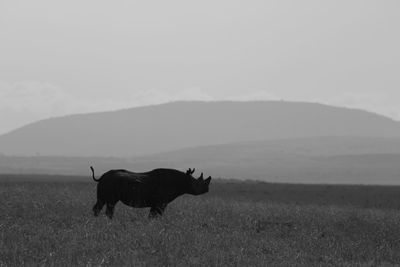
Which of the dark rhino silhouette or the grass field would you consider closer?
the grass field

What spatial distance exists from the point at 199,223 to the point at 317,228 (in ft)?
11.4

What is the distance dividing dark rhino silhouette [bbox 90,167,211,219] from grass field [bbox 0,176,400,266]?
1.37ft

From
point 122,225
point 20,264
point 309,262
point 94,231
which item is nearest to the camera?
point 20,264

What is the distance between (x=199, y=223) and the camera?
1820cm

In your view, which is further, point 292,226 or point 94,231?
point 292,226

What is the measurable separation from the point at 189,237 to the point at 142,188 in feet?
12.0

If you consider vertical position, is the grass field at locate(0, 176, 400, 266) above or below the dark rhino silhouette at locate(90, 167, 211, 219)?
below

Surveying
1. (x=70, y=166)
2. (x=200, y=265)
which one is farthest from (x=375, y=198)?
(x=70, y=166)

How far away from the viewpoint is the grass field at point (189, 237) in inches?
483

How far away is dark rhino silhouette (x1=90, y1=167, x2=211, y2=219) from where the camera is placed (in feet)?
58.9

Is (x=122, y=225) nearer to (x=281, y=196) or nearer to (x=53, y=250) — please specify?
(x=53, y=250)

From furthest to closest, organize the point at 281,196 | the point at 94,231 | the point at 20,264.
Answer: the point at 281,196 → the point at 94,231 → the point at 20,264

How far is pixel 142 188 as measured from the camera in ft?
59.5

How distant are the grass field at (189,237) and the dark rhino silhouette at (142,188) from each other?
0.42m
